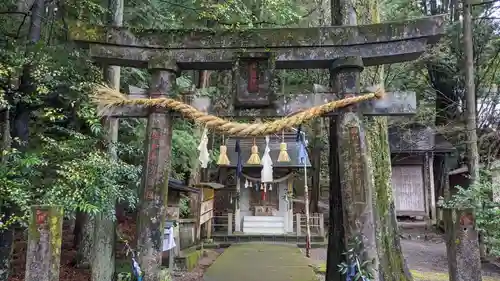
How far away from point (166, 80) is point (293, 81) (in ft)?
46.1

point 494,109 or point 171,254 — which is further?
point 494,109

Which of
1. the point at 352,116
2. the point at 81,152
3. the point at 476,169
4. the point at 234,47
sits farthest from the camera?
the point at 476,169

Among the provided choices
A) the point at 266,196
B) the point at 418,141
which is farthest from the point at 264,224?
the point at 418,141

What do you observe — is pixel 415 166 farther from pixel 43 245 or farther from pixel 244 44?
pixel 43 245

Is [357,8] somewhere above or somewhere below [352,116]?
above

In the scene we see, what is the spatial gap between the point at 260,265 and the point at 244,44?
676 cm

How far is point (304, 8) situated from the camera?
15.6 m

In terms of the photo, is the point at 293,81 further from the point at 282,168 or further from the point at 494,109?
the point at 494,109

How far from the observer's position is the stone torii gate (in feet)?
13.0

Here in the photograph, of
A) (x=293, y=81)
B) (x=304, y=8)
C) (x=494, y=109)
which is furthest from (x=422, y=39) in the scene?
(x=293, y=81)

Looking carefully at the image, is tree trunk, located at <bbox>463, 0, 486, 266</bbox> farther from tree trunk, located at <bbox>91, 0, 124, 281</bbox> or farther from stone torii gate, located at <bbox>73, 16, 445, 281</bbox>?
tree trunk, located at <bbox>91, 0, 124, 281</bbox>

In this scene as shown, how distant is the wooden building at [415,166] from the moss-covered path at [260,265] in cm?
684

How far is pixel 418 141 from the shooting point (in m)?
15.7

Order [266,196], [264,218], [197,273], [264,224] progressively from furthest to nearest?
[266,196], [264,218], [264,224], [197,273]
